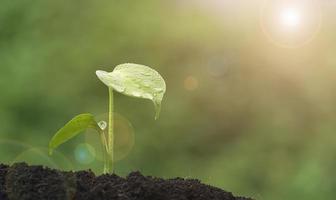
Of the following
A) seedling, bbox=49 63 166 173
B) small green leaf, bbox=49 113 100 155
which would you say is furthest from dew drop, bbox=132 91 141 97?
small green leaf, bbox=49 113 100 155

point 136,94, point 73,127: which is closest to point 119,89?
point 136,94

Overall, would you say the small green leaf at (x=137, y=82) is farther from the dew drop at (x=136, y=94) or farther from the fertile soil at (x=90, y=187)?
the fertile soil at (x=90, y=187)

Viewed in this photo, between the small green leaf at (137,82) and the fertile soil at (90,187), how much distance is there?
0.52 ft

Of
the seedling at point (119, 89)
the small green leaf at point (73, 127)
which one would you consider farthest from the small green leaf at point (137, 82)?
the small green leaf at point (73, 127)

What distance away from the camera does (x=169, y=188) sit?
128cm

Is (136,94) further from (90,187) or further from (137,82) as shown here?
(90,187)

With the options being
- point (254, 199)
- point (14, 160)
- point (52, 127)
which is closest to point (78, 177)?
point (14, 160)

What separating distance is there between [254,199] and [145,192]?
1.03 ft

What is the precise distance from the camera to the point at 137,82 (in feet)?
4.51

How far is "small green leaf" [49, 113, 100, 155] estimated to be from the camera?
1.37m

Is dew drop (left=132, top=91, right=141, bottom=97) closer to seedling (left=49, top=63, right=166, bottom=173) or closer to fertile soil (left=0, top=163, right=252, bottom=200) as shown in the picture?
seedling (left=49, top=63, right=166, bottom=173)

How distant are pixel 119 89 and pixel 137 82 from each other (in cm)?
9

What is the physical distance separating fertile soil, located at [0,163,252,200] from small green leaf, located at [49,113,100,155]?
79 millimetres

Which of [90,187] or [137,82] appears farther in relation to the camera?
[137,82]
